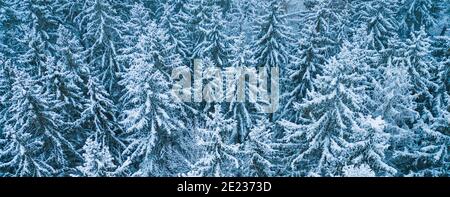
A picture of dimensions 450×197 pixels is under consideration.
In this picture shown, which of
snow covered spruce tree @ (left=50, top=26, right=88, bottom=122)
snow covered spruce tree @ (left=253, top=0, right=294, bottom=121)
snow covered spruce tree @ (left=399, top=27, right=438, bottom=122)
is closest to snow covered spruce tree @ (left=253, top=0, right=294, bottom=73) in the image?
snow covered spruce tree @ (left=253, top=0, right=294, bottom=121)

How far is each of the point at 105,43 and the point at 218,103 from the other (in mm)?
11111

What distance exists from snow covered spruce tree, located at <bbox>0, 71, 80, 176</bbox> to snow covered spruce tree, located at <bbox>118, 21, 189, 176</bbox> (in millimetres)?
4285

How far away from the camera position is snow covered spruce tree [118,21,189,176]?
889 inches

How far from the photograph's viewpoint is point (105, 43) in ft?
104

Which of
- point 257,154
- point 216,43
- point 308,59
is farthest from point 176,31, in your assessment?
point 257,154

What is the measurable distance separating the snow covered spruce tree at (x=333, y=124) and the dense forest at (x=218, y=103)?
7cm

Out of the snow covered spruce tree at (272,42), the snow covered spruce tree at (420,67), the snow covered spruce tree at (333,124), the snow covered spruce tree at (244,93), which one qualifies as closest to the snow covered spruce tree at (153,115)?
the snow covered spruce tree at (244,93)

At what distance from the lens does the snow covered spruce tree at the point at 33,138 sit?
73.2ft

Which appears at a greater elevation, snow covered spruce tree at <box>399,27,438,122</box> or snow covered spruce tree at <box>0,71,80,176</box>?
snow covered spruce tree at <box>399,27,438,122</box>

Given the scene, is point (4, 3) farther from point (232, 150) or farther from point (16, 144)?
point (232, 150)

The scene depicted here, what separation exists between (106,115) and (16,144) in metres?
6.60

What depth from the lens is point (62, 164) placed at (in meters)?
25.3

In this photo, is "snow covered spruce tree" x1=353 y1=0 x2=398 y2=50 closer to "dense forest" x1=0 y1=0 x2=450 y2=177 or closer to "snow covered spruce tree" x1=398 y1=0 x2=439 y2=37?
"dense forest" x1=0 y1=0 x2=450 y2=177

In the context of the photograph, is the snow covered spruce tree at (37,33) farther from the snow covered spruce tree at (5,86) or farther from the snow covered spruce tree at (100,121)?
the snow covered spruce tree at (100,121)
